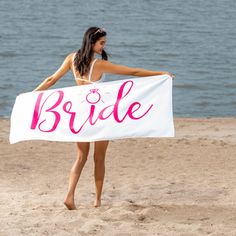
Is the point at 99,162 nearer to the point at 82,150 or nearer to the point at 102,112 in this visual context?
the point at 82,150

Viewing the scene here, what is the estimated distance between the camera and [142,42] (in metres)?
27.9

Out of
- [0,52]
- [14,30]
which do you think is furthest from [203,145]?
[14,30]

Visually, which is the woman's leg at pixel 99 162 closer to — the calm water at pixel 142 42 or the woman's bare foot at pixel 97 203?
the woman's bare foot at pixel 97 203

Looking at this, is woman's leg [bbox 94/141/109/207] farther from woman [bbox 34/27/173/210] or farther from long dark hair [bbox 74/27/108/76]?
long dark hair [bbox 74/27/108/76]

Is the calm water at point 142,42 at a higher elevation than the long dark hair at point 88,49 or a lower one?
lower

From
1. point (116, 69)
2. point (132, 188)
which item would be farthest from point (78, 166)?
point (132, 188)

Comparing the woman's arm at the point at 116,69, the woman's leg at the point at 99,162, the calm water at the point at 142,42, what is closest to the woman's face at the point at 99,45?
the woman's arm at the point at 116,69

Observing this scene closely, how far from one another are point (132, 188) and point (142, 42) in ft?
57.7

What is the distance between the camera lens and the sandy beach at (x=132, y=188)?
8.44 m

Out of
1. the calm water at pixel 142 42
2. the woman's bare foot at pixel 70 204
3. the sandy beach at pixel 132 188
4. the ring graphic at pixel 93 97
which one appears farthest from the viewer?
the calm water at pixel 142 42

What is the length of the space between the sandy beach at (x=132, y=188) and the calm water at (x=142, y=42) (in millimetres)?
4658

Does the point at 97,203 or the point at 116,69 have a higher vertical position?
the point at 116,69

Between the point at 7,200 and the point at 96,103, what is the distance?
1.55 m

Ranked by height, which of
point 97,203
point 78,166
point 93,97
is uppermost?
point 93,97
